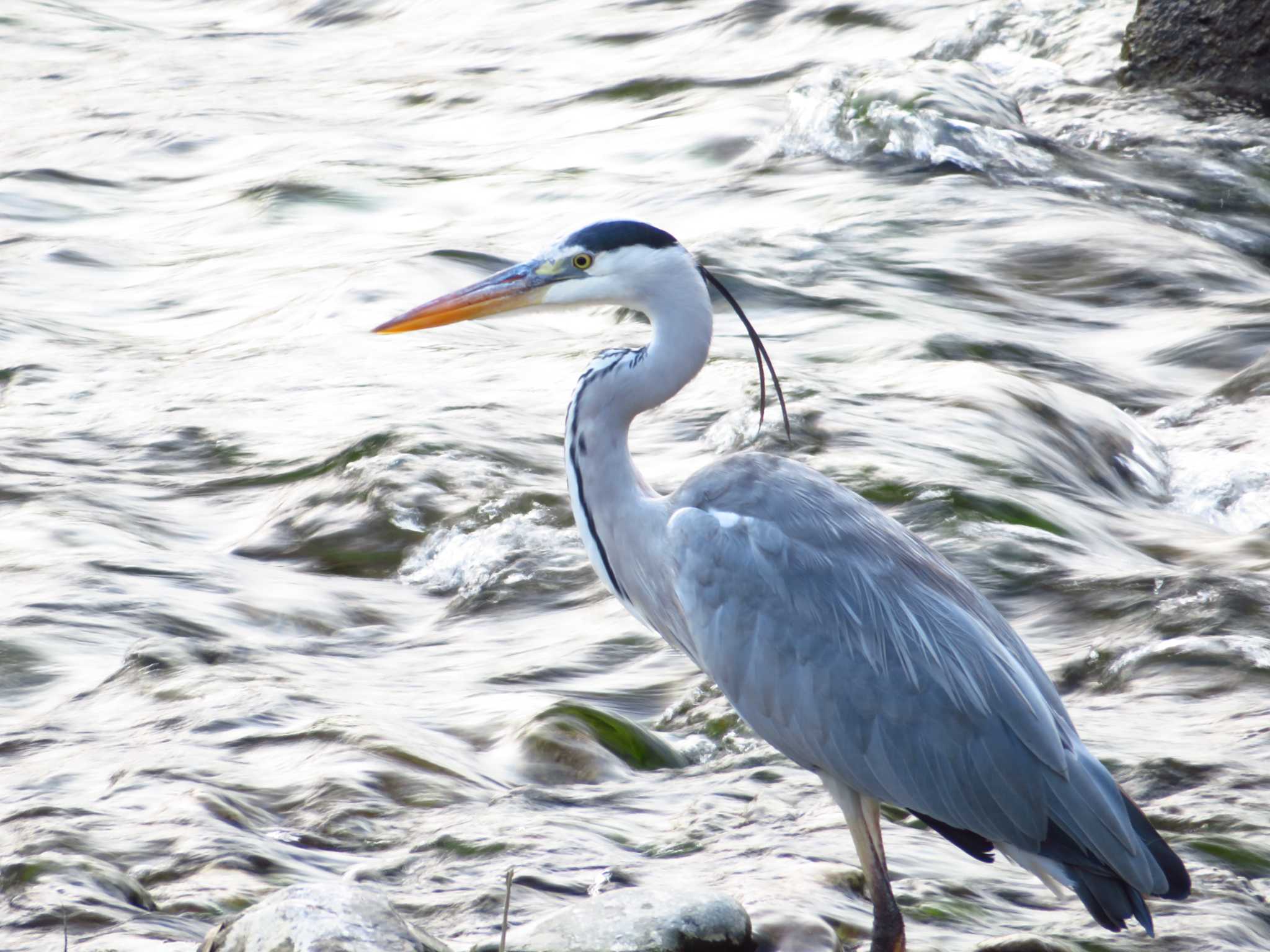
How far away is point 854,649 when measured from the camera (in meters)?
3.86

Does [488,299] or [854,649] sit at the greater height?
[488,299]

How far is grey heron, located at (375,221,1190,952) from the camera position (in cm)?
360

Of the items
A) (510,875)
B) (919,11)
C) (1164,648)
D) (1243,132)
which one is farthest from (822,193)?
(510,875)

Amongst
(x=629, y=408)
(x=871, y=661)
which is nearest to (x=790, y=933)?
(x=871, y=661)

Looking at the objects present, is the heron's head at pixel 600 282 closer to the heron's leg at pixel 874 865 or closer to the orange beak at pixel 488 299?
the orange beak at pixel 488 299

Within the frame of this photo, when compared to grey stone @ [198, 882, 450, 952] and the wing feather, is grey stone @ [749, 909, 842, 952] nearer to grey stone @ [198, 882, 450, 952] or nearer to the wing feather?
the wing feather

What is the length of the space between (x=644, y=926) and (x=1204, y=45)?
956 cm

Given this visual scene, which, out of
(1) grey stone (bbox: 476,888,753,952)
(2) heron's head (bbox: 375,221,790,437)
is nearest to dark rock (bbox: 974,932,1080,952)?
(1) grey stone (bbox: 476,888,753,952)

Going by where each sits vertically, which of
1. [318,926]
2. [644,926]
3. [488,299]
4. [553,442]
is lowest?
[553,442]

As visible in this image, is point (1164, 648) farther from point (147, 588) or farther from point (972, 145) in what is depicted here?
point (972, 145)

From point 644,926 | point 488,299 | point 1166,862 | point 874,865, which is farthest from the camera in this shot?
point 488,299

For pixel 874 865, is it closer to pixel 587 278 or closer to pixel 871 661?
pixel 871 661

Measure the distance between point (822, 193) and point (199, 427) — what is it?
14.6 feet

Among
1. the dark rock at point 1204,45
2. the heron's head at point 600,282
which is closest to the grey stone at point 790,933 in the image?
the heron's head at point 600,282
